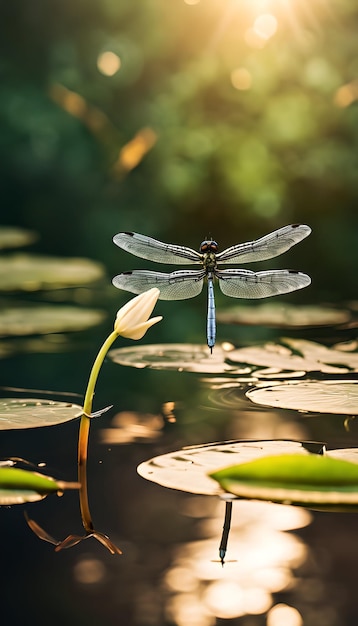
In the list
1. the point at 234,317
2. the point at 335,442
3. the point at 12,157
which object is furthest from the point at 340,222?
the point at 335,442

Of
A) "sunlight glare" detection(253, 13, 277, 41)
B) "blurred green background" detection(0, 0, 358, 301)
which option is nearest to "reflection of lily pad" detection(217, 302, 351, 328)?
"blurred green background" detection(0, 0, 358, 301)

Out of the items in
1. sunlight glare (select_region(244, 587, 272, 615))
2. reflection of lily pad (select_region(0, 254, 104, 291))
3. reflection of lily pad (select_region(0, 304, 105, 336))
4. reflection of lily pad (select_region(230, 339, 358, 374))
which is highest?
reflection of lily pad (select_region(0, 254, 104, 291))

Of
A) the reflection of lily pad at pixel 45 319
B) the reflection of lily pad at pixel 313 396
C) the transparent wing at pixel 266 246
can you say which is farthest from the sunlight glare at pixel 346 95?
the reflection of lily pad at pixel 313 396

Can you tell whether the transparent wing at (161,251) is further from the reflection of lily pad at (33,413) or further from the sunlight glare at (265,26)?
the sunlight glare at (265,26)

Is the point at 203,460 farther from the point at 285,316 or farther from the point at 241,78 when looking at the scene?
the point at 241,78

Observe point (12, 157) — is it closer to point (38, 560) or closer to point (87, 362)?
point (87, 362)

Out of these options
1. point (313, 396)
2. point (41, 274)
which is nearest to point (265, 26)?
point (41, 274)

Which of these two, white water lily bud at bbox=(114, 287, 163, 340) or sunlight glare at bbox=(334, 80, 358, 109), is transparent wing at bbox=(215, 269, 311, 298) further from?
sunlight glare at bbox=(334, 80, 358, 109)
